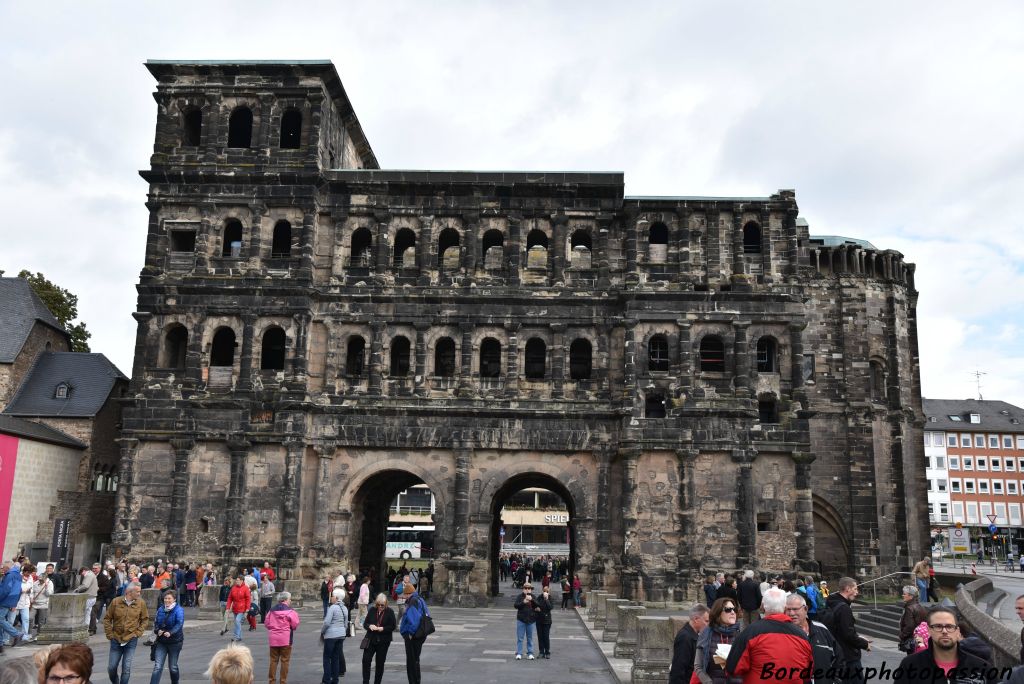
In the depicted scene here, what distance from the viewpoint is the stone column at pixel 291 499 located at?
34062mm

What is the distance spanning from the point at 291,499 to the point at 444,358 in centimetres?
846

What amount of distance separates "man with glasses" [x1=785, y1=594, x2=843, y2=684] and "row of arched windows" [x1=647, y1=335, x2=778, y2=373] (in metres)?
26.8

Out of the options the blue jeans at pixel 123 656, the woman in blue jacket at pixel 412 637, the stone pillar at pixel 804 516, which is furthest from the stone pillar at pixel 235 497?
the stone pillar at pixel 804 516

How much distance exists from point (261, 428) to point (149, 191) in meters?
11.4

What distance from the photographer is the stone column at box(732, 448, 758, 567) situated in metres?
34.2

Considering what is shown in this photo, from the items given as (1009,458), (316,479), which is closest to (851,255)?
(316,479)

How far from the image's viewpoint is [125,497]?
35.2 m

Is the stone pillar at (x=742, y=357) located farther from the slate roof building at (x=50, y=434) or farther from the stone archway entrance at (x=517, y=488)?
the slate roof building at (x=50, y=434)

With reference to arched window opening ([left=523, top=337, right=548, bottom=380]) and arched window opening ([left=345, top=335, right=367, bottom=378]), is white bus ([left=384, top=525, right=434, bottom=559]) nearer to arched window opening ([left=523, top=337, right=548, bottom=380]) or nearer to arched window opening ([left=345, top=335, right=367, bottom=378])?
A: arched window opening ([left=345, top=335, right=367, bottom=378])

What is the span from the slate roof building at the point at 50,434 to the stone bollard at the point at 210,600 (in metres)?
10.8

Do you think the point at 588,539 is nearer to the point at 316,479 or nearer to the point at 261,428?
the point at 316,479

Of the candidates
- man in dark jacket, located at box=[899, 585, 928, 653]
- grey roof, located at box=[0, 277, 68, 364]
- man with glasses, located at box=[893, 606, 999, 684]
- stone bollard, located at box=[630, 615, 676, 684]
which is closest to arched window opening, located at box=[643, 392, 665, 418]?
stone bollard, located at box=[630, 615, 676, 684]

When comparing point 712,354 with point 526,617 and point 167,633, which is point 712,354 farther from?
point 167,633

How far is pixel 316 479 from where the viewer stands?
3553 centimetres
